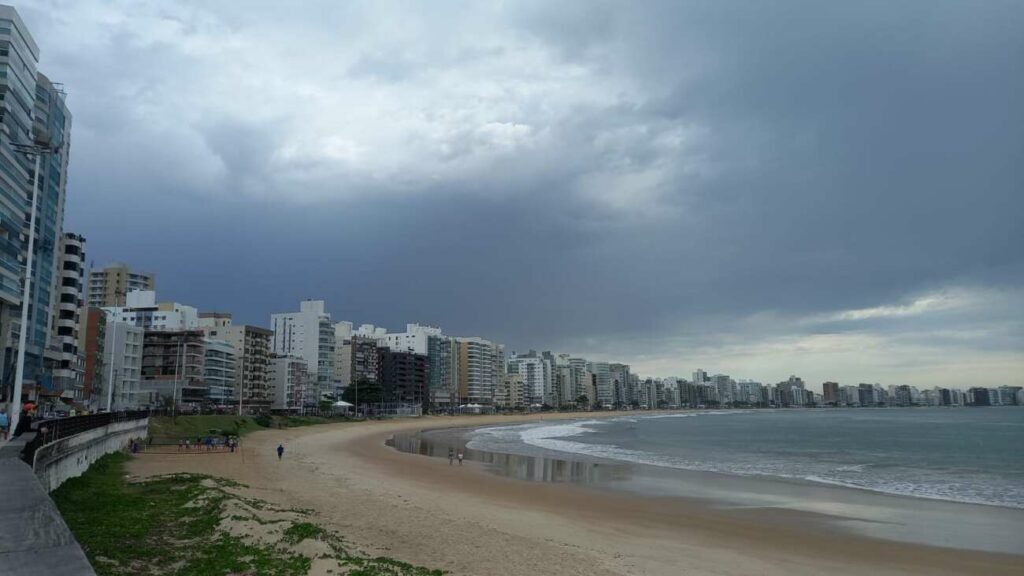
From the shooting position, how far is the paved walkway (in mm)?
6578

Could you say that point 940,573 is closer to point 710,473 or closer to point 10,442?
point 710,473

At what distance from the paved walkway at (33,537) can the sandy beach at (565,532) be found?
7.44 meters

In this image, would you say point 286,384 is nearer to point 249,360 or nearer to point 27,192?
point 249,360

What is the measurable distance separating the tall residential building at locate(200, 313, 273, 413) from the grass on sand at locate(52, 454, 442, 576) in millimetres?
99012

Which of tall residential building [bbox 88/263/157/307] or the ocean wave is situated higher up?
tall residential building [bbox 88/263/157/307]

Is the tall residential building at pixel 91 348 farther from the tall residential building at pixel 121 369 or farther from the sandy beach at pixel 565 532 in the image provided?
the sandy beach at pixel 565 532

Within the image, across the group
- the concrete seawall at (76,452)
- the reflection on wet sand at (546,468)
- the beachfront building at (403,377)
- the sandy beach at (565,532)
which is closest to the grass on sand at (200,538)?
the concrete seawall at (76,452)

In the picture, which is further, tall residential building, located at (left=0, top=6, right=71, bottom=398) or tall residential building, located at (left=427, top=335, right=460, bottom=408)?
tall residential building, located at (left=427, top=335, right=460, bottom=408)

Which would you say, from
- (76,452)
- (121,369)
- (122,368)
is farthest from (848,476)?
(122,368)

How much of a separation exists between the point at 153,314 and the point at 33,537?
415ft

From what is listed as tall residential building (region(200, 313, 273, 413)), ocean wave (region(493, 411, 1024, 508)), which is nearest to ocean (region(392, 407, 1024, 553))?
ocean wave (region(493, 411, 1024, 508))

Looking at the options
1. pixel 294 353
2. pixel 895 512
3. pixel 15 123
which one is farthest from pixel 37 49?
pixel 294 353

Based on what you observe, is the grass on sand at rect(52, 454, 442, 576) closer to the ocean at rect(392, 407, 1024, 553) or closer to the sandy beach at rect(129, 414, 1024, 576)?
the sandy beach at rect(129, 414, 1024, 576)

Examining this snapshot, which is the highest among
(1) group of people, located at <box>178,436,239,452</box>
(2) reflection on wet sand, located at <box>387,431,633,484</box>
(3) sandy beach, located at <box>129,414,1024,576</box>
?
(1) group of people, located at <box>178,436,239,452</box>
